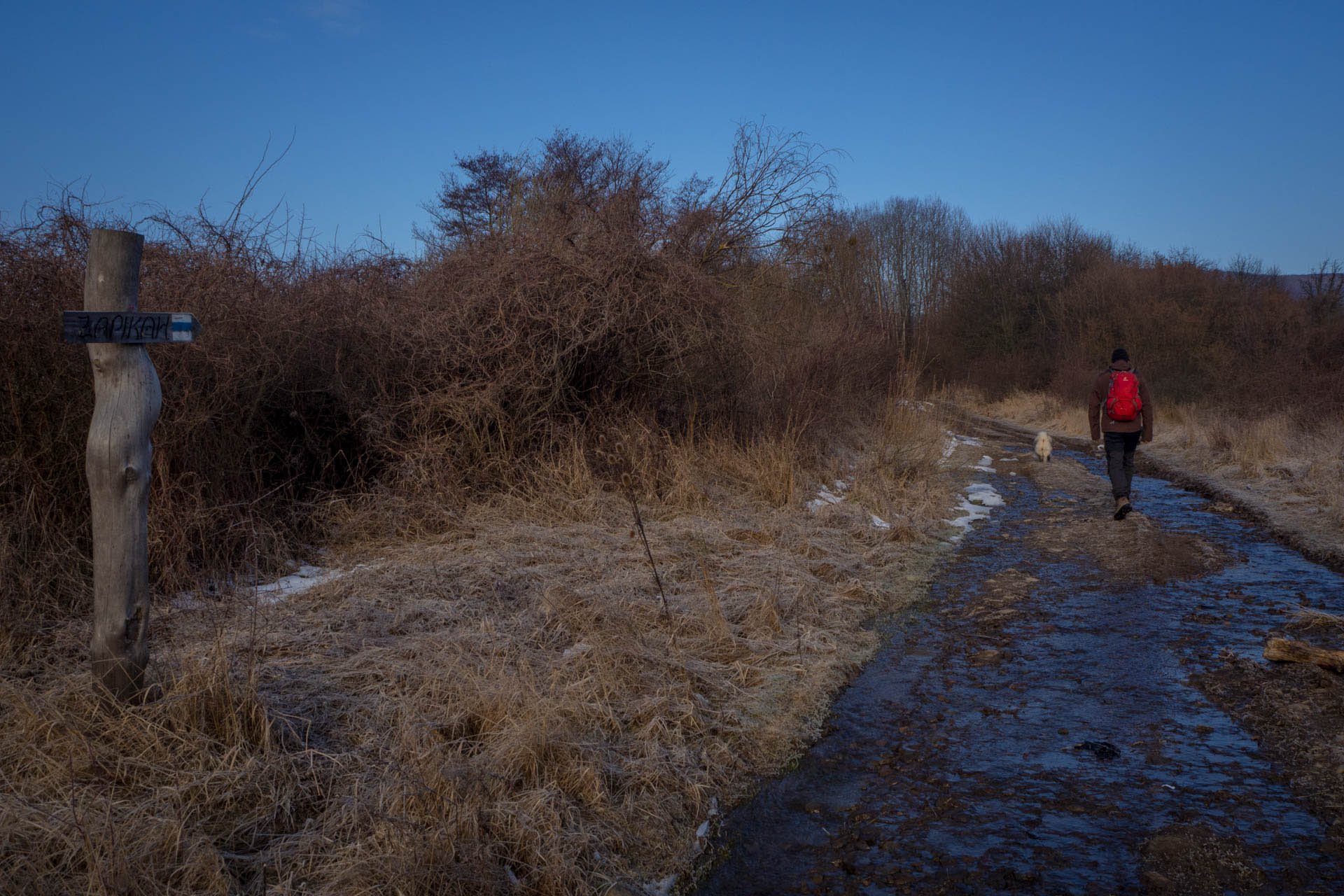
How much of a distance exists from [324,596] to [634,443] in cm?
438

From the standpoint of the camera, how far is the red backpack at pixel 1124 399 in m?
9.81

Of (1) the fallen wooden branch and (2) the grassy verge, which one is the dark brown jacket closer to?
(2) the grassy verge

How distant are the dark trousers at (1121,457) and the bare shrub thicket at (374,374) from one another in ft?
13.1

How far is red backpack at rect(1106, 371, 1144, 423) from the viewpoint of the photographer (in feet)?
32.2

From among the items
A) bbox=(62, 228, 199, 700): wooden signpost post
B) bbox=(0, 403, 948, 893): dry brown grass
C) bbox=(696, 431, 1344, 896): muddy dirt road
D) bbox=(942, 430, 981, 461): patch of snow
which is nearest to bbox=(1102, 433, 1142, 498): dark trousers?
bbox=(696, 431, 1344, 896): muddy dirt road

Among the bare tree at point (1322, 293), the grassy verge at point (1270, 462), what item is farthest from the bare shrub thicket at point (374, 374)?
the bare tree at point (1322, 293)

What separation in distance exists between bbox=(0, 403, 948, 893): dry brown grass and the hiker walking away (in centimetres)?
477

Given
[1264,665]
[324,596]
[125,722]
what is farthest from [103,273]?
[1264,665]

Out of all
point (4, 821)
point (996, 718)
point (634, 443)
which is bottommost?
point (996, 718)

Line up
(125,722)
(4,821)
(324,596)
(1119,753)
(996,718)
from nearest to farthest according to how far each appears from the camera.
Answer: (4,821) → (125,722) → (1119,753) → (996,718) → (324,596)

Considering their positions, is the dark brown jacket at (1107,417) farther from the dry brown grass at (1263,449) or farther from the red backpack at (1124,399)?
the dry brown grass at (1263,449)

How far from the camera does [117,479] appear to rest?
3.45 m

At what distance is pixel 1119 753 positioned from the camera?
4078 millimetres

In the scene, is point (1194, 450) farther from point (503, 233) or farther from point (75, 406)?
point (75, 406)
